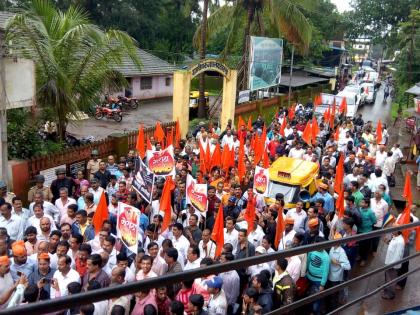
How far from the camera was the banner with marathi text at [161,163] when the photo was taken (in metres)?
8.62

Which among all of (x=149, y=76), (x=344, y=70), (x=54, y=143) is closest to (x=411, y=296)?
(x=54, y=143)

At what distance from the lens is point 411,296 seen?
7.50 metres

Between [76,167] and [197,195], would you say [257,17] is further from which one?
[197,195]

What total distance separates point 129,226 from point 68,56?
689 centimetres

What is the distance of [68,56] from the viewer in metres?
11.4

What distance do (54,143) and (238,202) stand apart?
546 centimetres

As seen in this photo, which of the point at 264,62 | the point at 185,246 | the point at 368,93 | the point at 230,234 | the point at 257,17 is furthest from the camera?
the point at 368,93

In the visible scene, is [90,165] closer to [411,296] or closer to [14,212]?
[14,212]

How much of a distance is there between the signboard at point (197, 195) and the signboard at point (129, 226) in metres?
1.57

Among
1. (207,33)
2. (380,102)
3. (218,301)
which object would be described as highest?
(207,33)

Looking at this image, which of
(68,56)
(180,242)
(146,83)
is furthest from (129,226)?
(146,83)

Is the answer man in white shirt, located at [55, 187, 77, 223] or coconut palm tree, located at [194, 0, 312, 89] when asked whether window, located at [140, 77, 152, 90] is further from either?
man in white shirt, located at [55, 187, 77, 223]

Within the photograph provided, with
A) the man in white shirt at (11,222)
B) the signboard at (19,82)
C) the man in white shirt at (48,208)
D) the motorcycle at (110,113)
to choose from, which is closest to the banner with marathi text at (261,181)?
the man in white shirt at (48,208)

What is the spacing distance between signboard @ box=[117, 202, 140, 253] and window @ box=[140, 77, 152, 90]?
2582 centimetres
